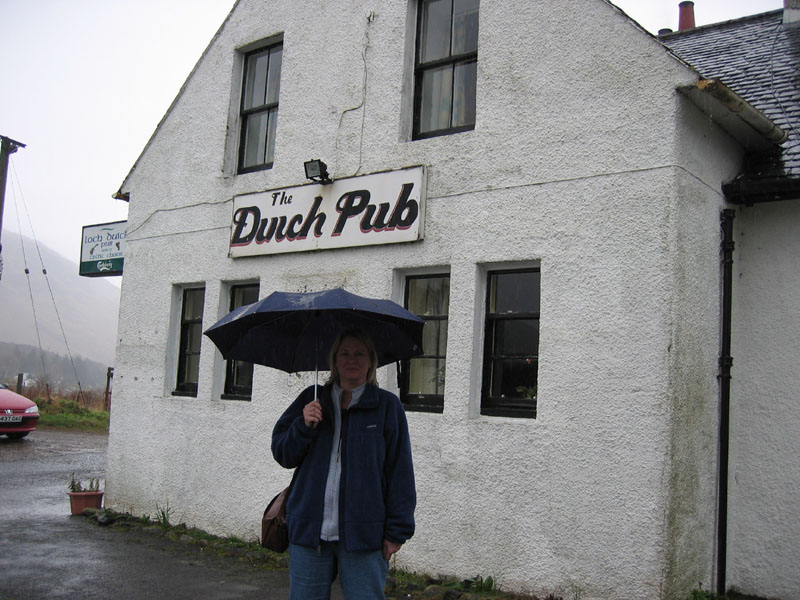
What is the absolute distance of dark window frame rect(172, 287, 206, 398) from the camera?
31.3ft

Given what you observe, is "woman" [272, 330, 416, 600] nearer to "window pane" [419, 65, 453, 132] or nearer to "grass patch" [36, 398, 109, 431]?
"window pane" [419, 65, 453, 132]

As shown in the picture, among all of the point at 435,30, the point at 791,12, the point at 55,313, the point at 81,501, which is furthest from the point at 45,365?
the point at 791,12

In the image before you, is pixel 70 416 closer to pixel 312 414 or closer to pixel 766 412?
pixel 766 412

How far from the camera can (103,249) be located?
13.3 meters

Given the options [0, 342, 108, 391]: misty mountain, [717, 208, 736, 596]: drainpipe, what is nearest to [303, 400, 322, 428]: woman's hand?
[717, 208, 736, 596]: drainpipe

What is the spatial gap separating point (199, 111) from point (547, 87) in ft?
15.8

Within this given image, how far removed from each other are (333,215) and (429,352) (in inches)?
68.1

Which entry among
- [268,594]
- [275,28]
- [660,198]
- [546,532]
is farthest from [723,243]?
[275,28]

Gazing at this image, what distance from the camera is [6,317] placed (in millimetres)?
125125

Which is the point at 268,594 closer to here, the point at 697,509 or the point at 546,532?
the point at 546,532

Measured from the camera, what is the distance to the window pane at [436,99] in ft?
25.2

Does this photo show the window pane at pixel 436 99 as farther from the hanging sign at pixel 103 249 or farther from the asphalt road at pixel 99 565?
the hanging sign at pixel 103 249

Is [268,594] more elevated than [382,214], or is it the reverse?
[382,214]

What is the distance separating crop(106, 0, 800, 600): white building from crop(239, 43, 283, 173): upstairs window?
517mm
